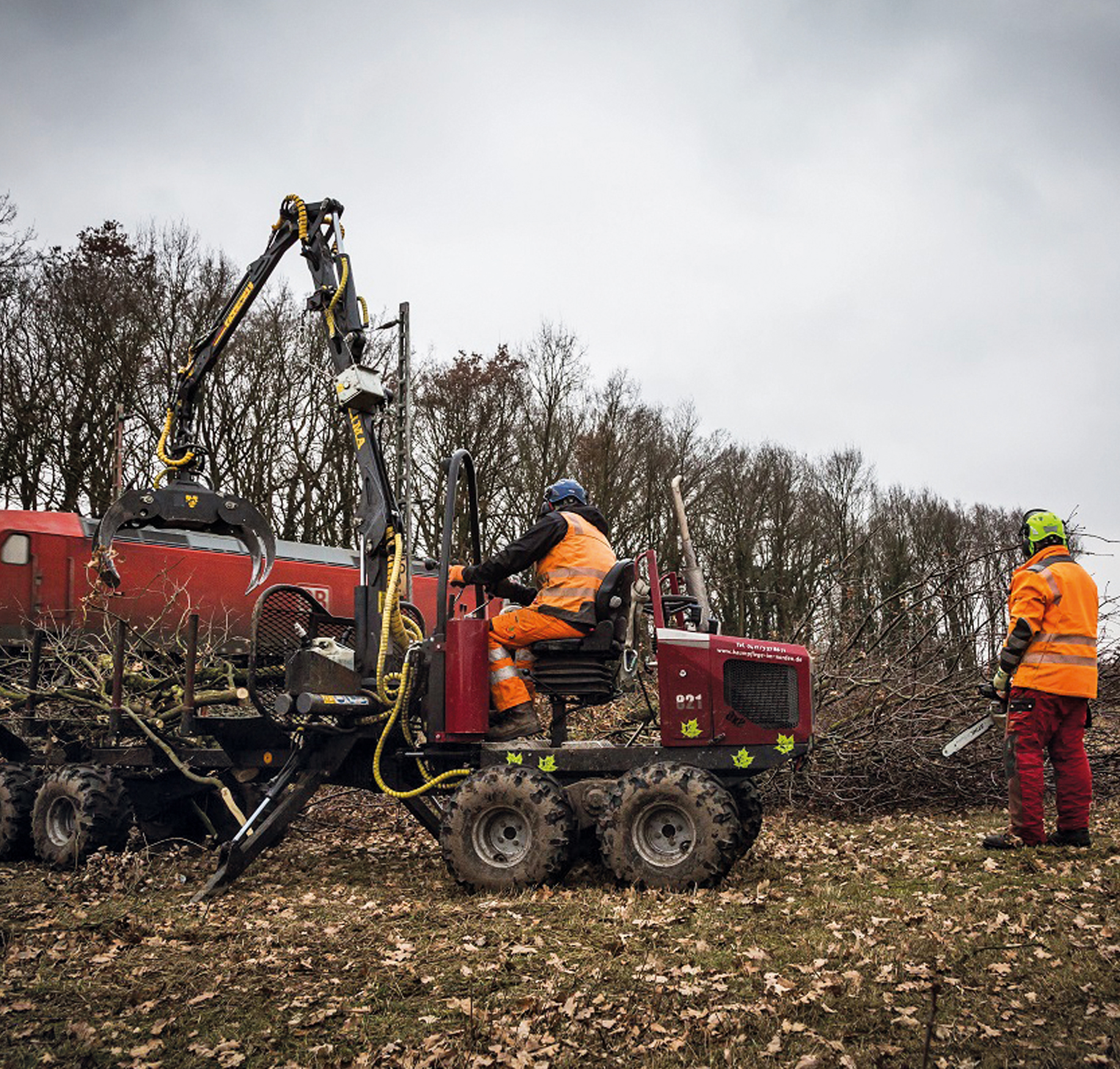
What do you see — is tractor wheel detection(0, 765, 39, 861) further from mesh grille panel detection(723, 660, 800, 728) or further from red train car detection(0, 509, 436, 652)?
mesh grille panel detection(723, 660, 800, 728)

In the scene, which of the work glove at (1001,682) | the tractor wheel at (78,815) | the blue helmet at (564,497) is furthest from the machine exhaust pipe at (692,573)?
the tractor wheel at (78,815)

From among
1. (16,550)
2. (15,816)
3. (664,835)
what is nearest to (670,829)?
(664,835)

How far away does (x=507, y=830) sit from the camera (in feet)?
23.6

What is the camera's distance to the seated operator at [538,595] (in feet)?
24.4

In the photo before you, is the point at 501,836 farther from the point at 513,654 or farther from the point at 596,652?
the point at 596,652

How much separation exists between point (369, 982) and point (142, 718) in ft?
18.2

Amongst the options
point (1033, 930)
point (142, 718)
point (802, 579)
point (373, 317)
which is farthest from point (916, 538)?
point (1033, 930)

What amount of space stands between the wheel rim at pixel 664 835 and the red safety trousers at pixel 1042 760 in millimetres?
2153

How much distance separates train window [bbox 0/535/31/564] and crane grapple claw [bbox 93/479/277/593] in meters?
7.89

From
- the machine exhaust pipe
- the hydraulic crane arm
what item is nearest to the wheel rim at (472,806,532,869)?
the machine exhaust pipe

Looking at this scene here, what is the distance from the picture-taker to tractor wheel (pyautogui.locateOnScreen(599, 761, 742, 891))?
262 inches

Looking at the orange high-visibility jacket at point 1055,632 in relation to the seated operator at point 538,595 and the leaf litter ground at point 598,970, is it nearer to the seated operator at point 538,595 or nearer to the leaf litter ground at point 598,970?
the leaf litter ground at point 598,970

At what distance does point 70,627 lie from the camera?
15328 millimetres

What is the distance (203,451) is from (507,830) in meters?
4.22
